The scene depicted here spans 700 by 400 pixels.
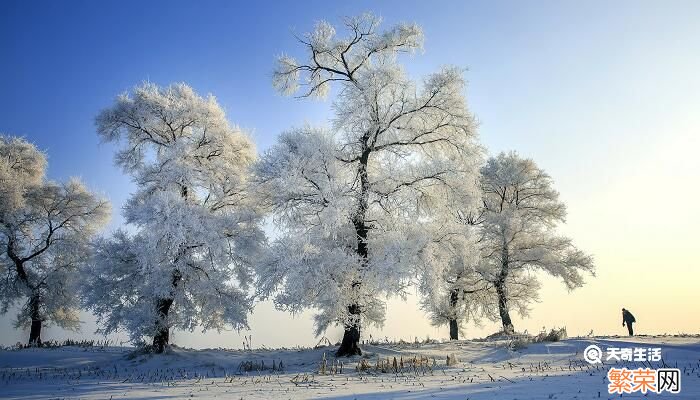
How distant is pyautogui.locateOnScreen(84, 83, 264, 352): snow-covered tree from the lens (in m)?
17.1

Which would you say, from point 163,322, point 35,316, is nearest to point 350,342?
point 163,322

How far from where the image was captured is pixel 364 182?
17.0 metres

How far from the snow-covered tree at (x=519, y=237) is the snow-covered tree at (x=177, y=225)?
1308 cm

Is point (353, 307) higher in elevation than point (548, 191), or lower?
lower

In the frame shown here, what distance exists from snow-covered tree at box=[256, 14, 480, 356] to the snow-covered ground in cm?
237

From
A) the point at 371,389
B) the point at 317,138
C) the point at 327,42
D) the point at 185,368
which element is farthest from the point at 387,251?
the point at 327,42

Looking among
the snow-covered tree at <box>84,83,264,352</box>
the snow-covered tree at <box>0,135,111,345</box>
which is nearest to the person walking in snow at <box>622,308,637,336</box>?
the snow-covered tree at <box>84,83,264,352</box>

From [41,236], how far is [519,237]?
24684 mm

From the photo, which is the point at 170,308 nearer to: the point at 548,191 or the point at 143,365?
the point at 143,365

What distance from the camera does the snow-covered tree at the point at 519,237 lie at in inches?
1025

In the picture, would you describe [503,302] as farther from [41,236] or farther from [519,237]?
[41,236]

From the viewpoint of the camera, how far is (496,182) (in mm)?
26922

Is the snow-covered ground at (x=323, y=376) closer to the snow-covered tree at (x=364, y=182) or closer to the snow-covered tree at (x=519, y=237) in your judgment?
the snow-covered tree at (x=364, y=182)

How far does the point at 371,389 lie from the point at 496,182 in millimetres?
18818
